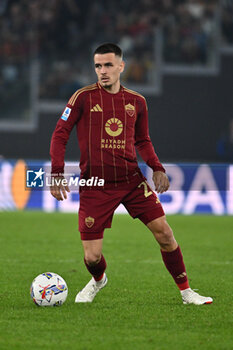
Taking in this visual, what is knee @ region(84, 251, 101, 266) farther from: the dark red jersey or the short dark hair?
the short dark hair

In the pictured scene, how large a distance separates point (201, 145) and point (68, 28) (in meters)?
4.65

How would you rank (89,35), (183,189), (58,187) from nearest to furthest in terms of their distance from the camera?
(58,187)
(183,189)
(89,35)

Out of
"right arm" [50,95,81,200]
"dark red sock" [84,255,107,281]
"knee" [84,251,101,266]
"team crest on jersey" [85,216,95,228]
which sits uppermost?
"right arm" [50,95,81,200]

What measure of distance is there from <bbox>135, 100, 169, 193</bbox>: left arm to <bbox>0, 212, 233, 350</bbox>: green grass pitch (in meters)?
0.94

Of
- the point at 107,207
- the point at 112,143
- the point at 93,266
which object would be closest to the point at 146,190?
the point at 107,207

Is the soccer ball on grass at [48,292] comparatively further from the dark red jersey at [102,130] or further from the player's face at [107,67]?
the player's face at [107,67]

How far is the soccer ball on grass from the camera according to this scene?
561 cm

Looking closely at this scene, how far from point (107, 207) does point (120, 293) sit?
122cm

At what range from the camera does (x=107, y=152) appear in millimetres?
5500

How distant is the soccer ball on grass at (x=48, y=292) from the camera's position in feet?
18.4

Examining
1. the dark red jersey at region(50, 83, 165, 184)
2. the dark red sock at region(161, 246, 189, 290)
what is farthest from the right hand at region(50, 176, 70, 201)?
the dark red sock at region(161, 246, 189, 290)

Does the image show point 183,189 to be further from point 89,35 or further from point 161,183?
point 161,183

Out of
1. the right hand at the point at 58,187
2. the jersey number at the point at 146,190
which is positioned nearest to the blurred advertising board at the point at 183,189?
the jersey number at the point at 146,190

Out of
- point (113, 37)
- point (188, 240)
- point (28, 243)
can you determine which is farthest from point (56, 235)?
point (113, 37)
